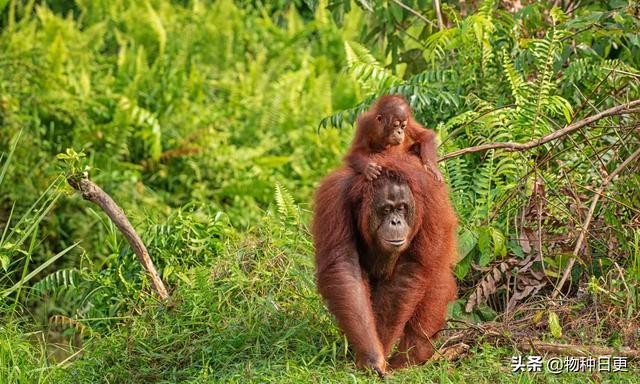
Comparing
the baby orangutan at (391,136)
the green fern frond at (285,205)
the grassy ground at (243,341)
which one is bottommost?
the grassy ground at (243,341)

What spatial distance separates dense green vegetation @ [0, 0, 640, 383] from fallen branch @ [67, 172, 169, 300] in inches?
2.3

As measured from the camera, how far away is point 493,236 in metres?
6.02

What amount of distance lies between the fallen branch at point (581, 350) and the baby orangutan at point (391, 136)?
91 cm

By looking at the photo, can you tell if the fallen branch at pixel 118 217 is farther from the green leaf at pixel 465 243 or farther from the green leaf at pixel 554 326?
the green leaf at pixel 554 326

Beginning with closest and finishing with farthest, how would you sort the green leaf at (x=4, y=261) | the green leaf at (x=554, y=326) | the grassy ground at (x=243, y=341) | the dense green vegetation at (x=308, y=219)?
the grassy ground at (x=243, y=341)
the green leaf at (x=554, y=326)
the dense green vegetation at (x=308, y=219)
the green leaf at (x=4, y=261)

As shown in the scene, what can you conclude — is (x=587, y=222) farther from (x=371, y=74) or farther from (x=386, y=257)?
(x=371, y=74)

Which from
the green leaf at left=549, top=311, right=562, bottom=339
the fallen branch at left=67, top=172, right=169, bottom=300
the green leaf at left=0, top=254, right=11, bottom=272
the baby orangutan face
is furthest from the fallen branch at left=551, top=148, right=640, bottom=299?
the green leaf at left=0, top=254, right=11, bottom=272

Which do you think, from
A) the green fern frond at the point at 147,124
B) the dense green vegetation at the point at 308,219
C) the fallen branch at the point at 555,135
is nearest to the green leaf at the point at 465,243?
the dense green vegetation at the point at 308,219

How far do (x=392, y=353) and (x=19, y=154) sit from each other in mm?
5023

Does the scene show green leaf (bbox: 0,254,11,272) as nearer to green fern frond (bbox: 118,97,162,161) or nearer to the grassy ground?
the grassy ground

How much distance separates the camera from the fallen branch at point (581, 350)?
18.1 ft

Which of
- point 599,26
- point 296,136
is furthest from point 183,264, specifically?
point 296,136

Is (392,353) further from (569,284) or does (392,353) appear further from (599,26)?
(599,26)

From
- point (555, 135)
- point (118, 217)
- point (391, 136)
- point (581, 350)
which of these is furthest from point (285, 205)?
point (581, 350)
